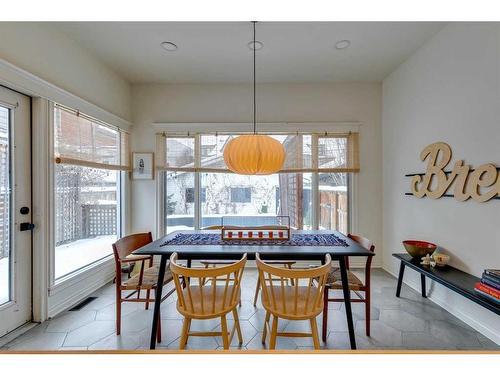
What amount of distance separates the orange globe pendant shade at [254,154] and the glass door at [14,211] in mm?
1765

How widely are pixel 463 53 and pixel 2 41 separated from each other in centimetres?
382

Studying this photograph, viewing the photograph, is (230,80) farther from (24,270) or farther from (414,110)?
(24,270)

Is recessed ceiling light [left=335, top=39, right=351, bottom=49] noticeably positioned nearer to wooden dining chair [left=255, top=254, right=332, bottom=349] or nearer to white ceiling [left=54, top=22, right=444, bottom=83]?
white ceiling [left=54, top=22, right=444, bottom=83]

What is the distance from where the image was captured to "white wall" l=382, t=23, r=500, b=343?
1.88 meters

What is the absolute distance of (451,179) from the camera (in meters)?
2.22

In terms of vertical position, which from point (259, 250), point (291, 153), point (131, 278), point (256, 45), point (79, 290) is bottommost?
point (79, 290)

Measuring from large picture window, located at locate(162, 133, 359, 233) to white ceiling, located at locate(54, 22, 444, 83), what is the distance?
85cm

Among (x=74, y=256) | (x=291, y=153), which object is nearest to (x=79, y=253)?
(x=74, y=256)

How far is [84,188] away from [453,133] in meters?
3.94

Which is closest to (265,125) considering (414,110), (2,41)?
(414,110)

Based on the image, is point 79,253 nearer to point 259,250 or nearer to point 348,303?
point 259,250

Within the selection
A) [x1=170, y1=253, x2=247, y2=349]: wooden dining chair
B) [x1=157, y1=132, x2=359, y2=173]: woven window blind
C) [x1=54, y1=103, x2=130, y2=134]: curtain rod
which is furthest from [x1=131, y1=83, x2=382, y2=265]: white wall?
[x1=170, y1=253, x2=247, y2=349]: wooden dining chair
